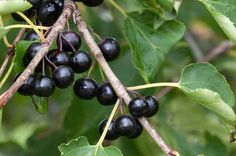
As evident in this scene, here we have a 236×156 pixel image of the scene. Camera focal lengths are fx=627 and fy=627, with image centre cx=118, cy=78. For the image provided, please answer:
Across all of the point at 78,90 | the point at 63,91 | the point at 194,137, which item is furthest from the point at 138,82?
the point at 78,90

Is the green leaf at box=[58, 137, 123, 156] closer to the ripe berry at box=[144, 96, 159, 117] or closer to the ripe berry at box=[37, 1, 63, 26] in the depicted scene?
the ripe berry at box=[144, 96, 159, 117]

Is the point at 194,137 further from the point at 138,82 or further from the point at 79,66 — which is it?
the point at 79,66

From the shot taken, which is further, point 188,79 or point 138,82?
point 138,82

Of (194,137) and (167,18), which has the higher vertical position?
(167,18)

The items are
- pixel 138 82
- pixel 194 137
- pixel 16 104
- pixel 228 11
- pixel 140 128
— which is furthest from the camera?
pixel 16 104

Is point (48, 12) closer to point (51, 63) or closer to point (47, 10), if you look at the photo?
point (47, 10)

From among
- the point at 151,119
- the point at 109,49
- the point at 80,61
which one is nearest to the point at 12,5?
the point at 80,61

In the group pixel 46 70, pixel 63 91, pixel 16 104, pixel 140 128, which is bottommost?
pixel 16 104
